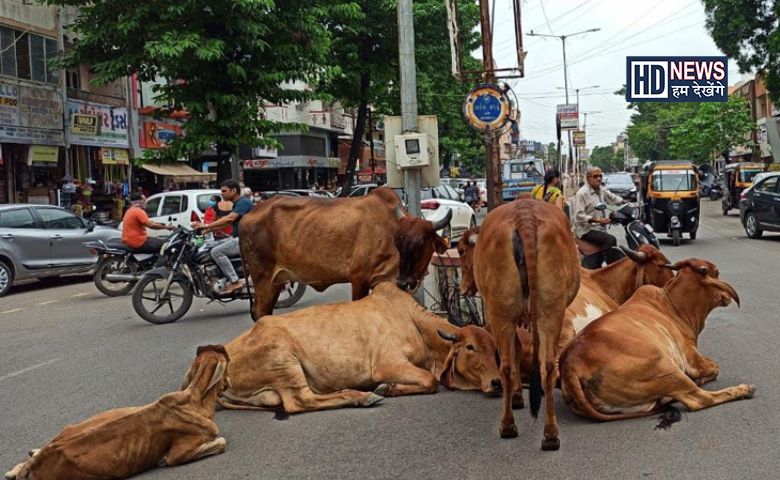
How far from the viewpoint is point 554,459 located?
4984 millimetres

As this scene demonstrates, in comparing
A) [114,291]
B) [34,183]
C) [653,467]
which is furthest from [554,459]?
[34,183]

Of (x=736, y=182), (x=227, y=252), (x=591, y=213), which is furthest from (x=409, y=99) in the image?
(x=736, y=182)

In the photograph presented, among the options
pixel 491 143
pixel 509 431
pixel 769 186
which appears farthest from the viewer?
pixel 769 186

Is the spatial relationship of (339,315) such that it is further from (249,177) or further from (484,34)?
(249,177)

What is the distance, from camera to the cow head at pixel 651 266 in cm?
730

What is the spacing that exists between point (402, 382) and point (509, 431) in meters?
1.34

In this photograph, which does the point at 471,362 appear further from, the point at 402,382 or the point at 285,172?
the point at 285,172

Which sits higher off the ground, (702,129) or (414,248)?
(702,129)

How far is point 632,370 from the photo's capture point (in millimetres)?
5434

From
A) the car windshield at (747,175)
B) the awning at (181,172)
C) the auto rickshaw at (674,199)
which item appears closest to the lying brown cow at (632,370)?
the auto rickshaw at (674,199)

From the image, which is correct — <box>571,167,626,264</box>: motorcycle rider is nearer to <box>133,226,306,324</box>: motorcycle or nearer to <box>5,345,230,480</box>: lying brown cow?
<box>133,226,306,324</box>: motorcycle

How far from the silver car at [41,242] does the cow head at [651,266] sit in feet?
40.2

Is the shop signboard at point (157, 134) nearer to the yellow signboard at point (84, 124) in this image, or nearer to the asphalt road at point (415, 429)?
the yellow signboard at point (84, 124)

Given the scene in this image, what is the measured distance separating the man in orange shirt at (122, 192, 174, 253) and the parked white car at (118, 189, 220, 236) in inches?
235
